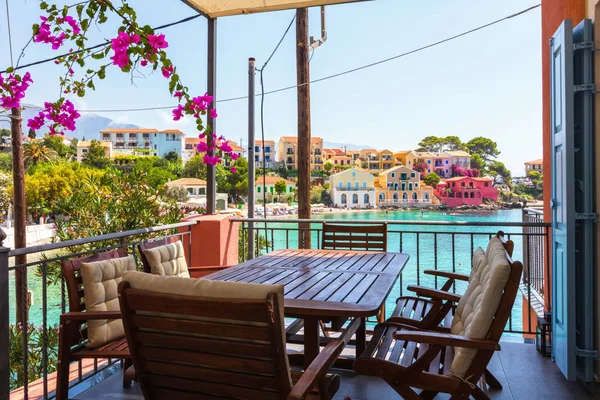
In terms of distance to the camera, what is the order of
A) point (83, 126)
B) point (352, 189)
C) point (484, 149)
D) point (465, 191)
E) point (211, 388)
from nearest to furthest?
point (211, 388) < point (352, 189) < point (465, 191) < point (484, 149) < point (83, 126)

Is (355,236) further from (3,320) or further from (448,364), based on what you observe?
(3,320)

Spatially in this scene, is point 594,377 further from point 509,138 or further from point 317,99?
point 509,138

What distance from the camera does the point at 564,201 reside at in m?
2.76

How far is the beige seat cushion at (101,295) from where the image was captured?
2.18m

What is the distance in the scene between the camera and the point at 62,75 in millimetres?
2941

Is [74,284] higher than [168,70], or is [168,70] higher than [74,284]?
[168,70]

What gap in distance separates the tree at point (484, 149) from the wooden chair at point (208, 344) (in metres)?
36.2

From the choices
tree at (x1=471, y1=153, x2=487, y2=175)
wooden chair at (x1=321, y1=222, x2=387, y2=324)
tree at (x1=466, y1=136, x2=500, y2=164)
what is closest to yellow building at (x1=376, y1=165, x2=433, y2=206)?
tree at (x1=471, y1=153, x2=487, y2=175)

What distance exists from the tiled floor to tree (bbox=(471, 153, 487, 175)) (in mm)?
30070

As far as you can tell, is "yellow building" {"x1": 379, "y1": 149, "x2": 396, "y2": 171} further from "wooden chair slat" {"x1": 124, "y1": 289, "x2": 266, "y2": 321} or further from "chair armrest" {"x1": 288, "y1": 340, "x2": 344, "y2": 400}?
"wooden chair slat" {"x1": 124, "y1": 289, "x2": 266, "y2": 321}

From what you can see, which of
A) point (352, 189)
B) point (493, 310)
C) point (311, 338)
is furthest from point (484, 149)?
point (493, 310)

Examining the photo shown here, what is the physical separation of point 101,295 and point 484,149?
127 feet

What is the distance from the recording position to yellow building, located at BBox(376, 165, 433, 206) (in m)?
24.8

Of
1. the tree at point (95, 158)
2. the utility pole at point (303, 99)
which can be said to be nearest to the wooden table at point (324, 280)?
the utility pole at point (303, 99)
